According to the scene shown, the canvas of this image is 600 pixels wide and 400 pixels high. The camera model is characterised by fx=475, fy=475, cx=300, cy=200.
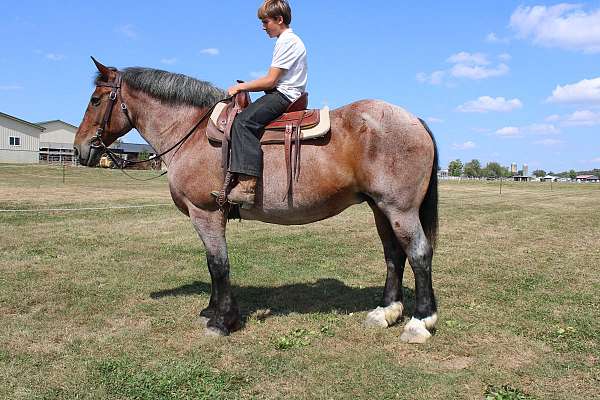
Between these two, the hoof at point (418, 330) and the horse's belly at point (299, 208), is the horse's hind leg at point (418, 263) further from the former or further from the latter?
the horse's belly at point (299, 208)

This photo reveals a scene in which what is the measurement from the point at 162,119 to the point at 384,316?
3264 millimetres

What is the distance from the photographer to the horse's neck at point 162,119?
5.21m

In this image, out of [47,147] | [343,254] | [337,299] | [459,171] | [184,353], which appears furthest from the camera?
[459,171]

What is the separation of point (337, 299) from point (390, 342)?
155cm

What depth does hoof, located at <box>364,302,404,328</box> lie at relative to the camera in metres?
5.09

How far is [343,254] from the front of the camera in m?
9.15

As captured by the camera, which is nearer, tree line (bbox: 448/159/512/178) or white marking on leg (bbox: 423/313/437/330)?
white marking on leg (bbox: 423/313/437/330)

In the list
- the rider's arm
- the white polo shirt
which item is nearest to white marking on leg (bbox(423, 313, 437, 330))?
the white polo shirt

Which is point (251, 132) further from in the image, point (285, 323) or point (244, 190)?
point (285, 323)

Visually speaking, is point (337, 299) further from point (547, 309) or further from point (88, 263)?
point (88, 263)

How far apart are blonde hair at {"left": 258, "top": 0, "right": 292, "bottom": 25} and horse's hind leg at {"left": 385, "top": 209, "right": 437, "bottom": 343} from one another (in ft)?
7.27

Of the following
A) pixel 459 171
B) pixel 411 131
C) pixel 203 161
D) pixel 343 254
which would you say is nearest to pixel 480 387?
pixel 411 131

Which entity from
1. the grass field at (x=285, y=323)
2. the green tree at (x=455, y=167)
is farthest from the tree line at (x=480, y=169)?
the grass field at (x=285, y=323)

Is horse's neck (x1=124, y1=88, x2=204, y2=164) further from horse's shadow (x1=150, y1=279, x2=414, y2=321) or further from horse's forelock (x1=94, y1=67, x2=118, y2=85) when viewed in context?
horse's shadow (x1=150, y1=279, x2=414, y2=321)
